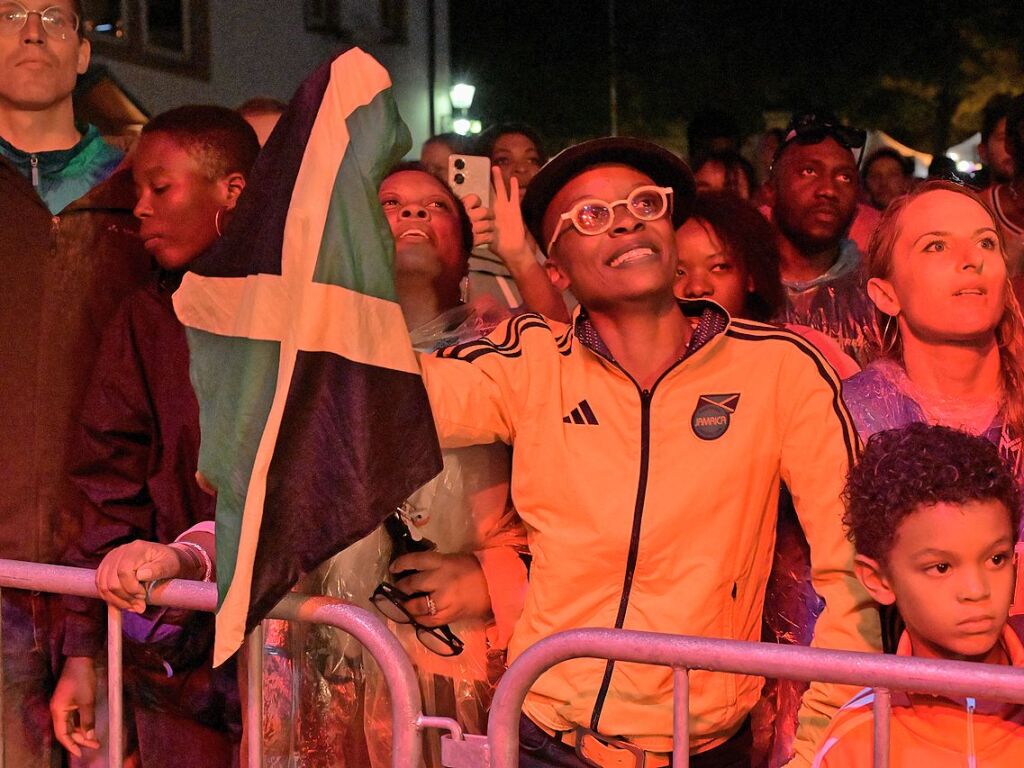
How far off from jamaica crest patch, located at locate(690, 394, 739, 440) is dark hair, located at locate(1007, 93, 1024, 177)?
65.5 inches

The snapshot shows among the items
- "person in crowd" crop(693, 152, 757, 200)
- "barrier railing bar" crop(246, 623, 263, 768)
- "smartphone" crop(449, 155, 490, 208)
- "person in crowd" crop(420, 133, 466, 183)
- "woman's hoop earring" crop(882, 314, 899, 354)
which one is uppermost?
"person in crowd" crop(420, 133, 466, 183)

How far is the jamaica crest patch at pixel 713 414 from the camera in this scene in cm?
237

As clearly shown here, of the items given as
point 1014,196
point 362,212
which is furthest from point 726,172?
point 362,212

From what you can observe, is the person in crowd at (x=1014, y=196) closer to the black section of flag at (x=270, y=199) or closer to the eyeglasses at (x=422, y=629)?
the eyeglasses at (x=422, y=629)

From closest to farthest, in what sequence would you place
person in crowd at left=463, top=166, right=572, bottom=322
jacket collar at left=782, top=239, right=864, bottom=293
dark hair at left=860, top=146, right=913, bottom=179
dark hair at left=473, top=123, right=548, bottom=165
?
1. person in crowd at left=463, top=166, right=572, bottom=322
2. jacket collar at left=782, top=239, right=864, bottom=293
3. dark hair at left=473, top=123, right=548, bottom=165
4. dark hair at left=860, top=146, right=913, bottom=179

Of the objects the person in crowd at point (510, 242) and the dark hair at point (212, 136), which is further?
the person in crowd at point (510, 242)

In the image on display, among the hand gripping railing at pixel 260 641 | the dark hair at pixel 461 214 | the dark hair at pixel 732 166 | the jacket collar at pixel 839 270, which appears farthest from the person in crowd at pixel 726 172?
the hand gripping railing at pixel 260 641

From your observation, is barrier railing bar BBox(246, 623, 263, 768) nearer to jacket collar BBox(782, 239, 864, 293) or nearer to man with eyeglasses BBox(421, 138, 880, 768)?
man with eyeglasses BBox(421, 138, 880, 768)

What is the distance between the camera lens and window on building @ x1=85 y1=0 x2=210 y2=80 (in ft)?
26.5

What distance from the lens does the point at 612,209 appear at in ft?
8.29

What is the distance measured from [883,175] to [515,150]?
1.76 m

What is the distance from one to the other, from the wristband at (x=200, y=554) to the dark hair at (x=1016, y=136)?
238 cm

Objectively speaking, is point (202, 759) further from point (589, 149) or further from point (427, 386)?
point (589, 149)

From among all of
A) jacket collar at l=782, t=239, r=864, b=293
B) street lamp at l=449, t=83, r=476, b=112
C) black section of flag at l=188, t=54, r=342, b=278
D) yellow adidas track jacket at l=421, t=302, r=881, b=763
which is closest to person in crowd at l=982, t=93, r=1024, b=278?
jacket collar at l=782, t=239, r=864, b=293
